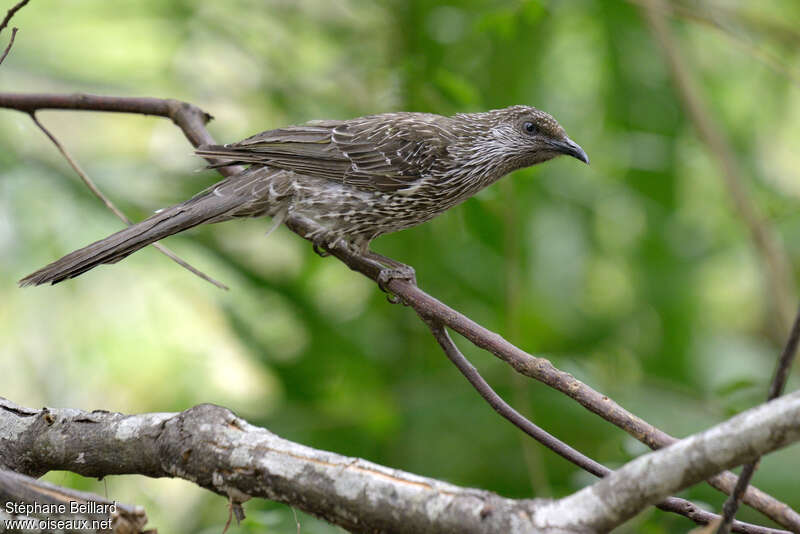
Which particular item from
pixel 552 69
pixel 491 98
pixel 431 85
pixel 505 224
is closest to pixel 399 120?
pixel 431 85

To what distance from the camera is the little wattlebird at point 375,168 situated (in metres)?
3.78

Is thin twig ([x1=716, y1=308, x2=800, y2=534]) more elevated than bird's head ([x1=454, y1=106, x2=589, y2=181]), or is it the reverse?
bird's head ([x1=454, y1=106, x2=589, y2=181])

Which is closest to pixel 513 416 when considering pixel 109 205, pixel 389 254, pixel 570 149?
pixel 109 205

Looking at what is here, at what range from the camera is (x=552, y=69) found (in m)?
5.91

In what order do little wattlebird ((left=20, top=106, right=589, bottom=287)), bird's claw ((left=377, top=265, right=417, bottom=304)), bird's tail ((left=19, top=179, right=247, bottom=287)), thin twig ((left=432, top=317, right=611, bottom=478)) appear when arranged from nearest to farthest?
thin twig ((left=432, top=317, right=611, bottom=478)) < bird's tail ((left=19, top=179, right=247, bottom=287)) < bird's claw ((left=377, top=265, right=417, bottom=304)) < little wattlebird ((left=20, top=106, right=589, bottom=287))

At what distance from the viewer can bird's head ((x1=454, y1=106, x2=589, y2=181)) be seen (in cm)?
393

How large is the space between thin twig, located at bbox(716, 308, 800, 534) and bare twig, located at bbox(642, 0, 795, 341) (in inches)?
101

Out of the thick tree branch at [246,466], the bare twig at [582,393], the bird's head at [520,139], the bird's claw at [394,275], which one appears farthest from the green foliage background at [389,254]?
the thick tree branch at [246,466]

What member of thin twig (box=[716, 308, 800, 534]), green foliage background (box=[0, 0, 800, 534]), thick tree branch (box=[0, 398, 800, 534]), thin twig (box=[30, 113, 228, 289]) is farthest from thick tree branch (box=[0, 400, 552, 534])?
green foliage background (box=[0, 0, 800, 534])

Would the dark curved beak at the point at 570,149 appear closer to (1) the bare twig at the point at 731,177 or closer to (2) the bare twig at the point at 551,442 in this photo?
(1) the bare twig at the point at 731,177

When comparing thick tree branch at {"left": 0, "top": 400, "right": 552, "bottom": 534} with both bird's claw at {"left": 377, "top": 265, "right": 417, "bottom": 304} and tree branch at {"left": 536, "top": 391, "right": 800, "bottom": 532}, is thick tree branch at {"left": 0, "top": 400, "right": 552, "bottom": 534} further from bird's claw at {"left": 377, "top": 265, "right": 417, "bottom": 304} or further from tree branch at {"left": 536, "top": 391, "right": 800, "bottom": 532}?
bird's claw at {"left": 377, "top": 265, "right": 417, "bottom": 304}

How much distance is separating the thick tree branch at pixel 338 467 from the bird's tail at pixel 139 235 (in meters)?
0.61

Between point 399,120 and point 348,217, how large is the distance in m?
0.61

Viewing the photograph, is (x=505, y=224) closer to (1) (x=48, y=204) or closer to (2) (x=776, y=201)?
(2) (x=776, y=201)
